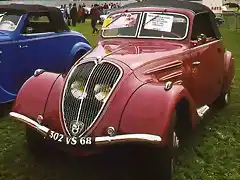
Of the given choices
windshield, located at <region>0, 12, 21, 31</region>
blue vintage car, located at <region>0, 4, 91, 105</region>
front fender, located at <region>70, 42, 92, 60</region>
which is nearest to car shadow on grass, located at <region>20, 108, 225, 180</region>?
blue vintage car, located at <region>0, 4, 91, 105</region>

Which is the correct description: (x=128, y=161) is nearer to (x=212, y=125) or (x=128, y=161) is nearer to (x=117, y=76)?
(x=117, y=76)

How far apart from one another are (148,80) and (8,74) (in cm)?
314

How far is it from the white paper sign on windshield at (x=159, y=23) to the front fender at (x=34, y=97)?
5.23ft

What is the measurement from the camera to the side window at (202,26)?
5.98 m

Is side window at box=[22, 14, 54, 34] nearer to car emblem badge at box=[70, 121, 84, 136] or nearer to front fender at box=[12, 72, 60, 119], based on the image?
front fender at box=[12, 72, 60, 119]

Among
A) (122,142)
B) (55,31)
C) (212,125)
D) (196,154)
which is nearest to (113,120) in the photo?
(122,142)

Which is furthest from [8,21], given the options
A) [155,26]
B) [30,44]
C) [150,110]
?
[150,110]

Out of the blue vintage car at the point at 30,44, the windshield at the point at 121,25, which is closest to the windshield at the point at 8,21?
the blue vintage car at the point at 30,44

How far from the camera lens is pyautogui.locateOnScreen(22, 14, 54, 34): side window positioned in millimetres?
7609

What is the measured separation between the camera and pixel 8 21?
→ 24.6 ft

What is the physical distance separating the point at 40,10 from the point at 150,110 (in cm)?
473

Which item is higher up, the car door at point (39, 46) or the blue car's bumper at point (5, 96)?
the car door at point (39, 46)

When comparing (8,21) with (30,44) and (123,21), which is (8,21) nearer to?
(30,44)

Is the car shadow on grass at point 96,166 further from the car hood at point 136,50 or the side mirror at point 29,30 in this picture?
the side mirror at point 29,30
